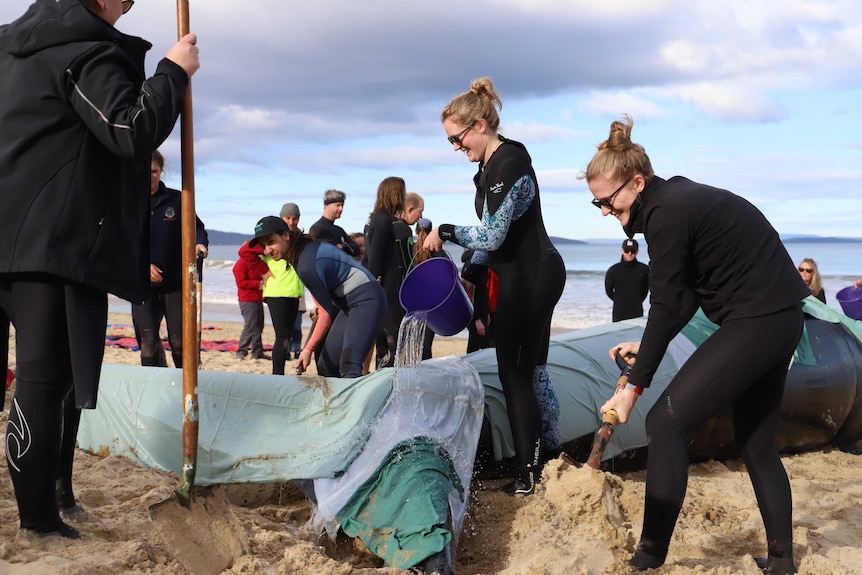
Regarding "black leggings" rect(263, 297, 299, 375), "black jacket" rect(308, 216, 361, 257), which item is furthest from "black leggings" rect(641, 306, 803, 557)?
"black leggings" rect(263, 297, 299, 375)

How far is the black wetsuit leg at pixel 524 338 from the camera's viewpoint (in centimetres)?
371

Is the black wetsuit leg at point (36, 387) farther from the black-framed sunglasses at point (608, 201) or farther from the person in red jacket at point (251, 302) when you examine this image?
the person in red jacket at point (251, 302)

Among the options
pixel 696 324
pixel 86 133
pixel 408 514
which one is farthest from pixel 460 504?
pixel 696 324

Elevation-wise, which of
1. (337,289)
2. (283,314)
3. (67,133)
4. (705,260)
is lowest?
(283,314)

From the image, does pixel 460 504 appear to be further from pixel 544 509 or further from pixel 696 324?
pixel 696 324

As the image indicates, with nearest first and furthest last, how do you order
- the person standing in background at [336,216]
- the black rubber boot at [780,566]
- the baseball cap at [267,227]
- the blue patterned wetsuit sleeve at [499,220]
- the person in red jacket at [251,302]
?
the black rubber boot at [780,566]
the blue patterned wetsuit sleeve at [499,220]
the baseball cap at [267,227]
the person standing in background at [336,216]
the person in red jacket at [251,302]

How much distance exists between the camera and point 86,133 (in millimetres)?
2570

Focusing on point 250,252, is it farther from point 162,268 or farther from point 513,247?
point 513,247

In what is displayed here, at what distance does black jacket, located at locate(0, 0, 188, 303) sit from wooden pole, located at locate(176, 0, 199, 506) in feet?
0.96

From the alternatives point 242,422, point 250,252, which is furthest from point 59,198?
point 250,252

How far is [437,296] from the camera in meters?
4.19

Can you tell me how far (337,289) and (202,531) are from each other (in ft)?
8.47

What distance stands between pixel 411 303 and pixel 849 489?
256 cm

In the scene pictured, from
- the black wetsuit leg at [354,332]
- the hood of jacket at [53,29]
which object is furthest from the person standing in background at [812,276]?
the hood of jacket at [53,29]
